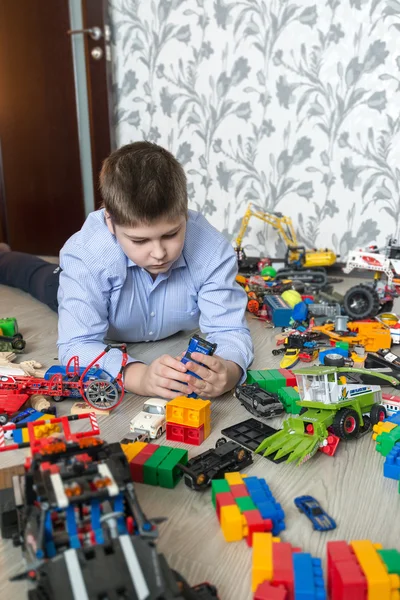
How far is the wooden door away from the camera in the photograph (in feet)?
9.04

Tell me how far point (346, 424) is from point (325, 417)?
2.3 inches

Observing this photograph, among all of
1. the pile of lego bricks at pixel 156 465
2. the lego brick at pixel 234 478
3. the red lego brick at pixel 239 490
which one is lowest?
the pile of lego bricks at pixel 156 465

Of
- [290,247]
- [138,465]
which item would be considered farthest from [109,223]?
[290,247]

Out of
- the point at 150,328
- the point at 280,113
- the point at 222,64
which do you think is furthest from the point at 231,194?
the point at 150,328

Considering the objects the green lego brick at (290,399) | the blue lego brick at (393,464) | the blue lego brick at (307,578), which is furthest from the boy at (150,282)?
the blue lego brick at (307,578)

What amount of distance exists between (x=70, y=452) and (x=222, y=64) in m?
2.36

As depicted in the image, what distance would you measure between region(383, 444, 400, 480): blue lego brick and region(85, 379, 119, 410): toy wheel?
21.5 inches

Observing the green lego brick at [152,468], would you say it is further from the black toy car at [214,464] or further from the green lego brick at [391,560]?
the green lego brick at [391,560]

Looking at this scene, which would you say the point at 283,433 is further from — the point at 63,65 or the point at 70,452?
the point at 63,65

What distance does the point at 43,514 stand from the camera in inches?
21.9

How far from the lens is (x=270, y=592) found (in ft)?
1.97

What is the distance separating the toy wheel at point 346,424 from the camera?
96 cm

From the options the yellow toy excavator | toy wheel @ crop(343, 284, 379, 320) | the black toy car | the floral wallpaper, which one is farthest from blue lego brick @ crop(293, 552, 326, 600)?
the floral wallpaper

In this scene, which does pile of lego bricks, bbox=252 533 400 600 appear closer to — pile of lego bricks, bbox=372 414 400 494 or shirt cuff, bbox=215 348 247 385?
pile of lego bricks, bbox=372 414 400 494
